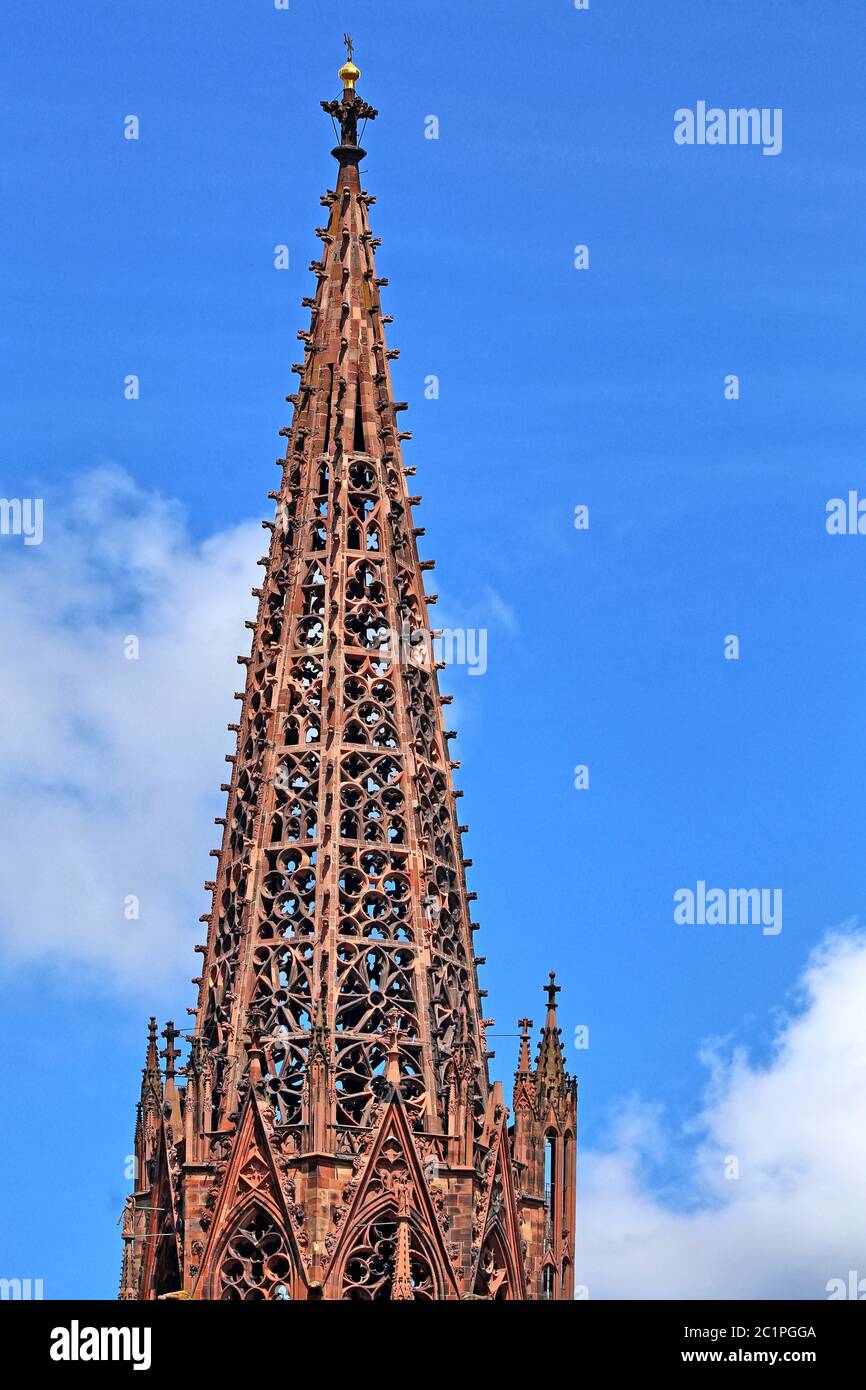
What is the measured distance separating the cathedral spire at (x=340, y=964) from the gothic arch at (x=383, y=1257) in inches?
2.2

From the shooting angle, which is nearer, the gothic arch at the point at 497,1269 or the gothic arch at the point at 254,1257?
the gothic arch at the point at 254,1257

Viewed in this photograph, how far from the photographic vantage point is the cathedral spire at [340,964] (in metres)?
113

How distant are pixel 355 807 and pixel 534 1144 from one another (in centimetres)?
1093

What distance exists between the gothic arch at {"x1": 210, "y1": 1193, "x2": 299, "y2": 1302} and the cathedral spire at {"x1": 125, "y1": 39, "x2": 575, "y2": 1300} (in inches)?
2.2

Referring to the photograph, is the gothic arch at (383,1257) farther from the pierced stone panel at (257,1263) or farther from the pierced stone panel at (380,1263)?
the pierced stone panel at (257,1263)

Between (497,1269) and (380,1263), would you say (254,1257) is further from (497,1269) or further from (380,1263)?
(497,1269)

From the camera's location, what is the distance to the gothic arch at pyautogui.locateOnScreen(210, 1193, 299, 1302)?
112812mm

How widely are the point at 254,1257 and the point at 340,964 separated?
774 cm
